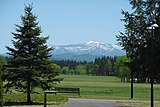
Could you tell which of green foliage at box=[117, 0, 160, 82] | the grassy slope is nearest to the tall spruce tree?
green foliage at box=[117, 0, 160, 82]

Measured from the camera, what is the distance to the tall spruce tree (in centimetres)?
2725

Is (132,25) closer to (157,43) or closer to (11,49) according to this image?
(157,43)

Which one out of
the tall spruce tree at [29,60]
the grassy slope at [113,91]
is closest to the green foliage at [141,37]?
the tall spruce tree at [29,60]

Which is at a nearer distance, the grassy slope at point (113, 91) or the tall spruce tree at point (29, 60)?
the tall spruce tree at point (29, 60)

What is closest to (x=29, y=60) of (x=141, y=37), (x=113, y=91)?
(x=141, y=37)

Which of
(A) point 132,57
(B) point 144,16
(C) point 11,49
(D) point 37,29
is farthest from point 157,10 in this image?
(C) point 11,49

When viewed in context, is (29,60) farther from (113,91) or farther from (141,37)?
(113,91)

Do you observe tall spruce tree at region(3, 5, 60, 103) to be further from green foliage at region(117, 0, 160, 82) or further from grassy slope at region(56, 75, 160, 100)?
grassy slope at region(56, 75, 160, 100)

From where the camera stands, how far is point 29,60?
27.3 meters

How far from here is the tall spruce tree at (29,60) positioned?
27.2m

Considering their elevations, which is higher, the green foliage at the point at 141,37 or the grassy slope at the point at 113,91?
the green foliage at the point at 141,37

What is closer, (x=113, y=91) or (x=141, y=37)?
(x=141, y=37)

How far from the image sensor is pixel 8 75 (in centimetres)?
2731

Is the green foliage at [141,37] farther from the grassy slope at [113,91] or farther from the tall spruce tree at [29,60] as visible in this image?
the grassy slope at [113,91]
